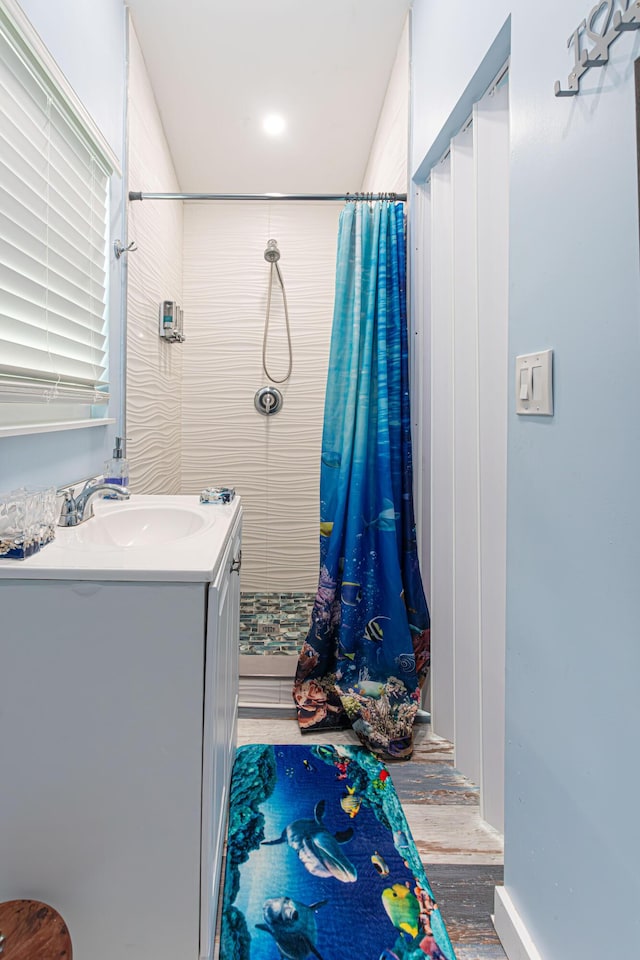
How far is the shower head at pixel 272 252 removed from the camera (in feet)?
10.5

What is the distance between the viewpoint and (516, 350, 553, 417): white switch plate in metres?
0.97

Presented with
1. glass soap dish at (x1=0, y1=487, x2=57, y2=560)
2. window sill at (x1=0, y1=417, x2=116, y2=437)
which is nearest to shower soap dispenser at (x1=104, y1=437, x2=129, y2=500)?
window sill at (x1=0, y1=417, x2=116, y2=437)

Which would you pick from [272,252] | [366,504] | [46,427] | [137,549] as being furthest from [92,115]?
[272,252]

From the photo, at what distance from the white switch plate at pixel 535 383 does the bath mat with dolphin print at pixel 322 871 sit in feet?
3.64

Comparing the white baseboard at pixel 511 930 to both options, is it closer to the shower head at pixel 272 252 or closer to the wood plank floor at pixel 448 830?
the wood plank floor at pixel 448 830

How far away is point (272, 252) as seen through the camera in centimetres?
323

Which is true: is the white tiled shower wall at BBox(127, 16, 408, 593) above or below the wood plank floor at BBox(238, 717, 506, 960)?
above

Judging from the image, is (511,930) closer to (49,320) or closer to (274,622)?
(49,320)

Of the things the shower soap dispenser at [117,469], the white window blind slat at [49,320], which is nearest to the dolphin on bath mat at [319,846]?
the shower soap dispenser at [117,469]

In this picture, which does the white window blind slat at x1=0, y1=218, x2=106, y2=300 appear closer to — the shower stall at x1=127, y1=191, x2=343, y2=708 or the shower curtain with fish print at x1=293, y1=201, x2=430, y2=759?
the shower curtain with fish print at x1=293, y1=201, x2=430, y2=759

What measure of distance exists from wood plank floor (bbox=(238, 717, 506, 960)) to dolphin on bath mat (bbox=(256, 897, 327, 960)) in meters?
0.29

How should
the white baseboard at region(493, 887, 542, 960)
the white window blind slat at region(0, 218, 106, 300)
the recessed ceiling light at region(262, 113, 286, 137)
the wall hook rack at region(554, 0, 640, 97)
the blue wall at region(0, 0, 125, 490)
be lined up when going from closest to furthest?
the wall hook rack at region(554, 0, 640, 97), the white baseboard at region(493, 887, 542, 960), the white window blind slat at region(0, 218, 106, 300), the blue wall at region(0, 0, 125, 490), the recessed ceiling light at region(262, 113, 286, 137)

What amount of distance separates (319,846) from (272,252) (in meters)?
2.96

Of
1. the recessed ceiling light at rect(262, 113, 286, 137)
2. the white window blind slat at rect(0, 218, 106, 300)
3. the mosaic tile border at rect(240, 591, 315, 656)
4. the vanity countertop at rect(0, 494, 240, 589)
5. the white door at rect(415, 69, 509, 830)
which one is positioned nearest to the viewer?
the vanity countertop at rect(0, 494, 240, 589)
